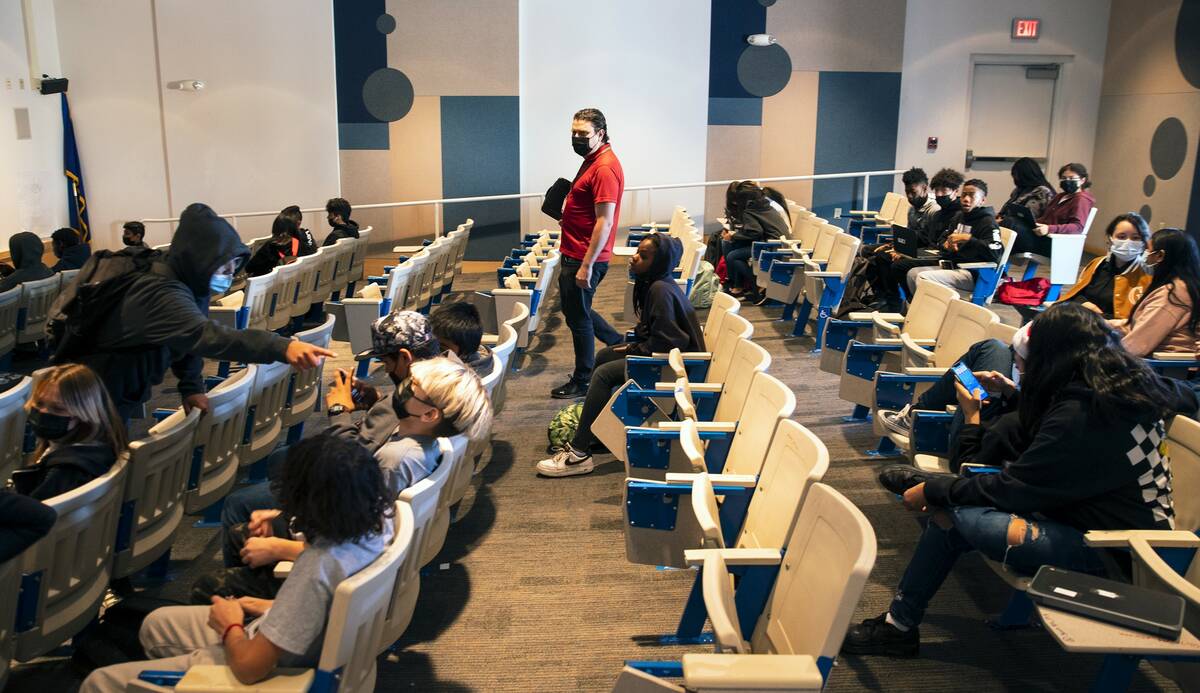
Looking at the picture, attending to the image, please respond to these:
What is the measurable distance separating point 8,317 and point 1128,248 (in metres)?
6.63

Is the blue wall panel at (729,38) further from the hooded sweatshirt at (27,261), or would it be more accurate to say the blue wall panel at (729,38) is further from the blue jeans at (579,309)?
the hooded sweatshirt at (27,261)

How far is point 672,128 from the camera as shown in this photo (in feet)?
39.7

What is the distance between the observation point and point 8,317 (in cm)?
632

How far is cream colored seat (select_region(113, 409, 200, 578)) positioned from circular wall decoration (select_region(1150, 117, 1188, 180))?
1088cm

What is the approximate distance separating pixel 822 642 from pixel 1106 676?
85 centimetres

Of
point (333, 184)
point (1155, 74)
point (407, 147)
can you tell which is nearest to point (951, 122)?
point (1155, 74)

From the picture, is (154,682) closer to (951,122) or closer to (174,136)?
(174,136)

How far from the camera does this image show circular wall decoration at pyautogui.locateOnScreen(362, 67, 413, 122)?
1175cm

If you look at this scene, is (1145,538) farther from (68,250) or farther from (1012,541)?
(68,250)

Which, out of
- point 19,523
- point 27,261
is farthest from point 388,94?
point 19,523

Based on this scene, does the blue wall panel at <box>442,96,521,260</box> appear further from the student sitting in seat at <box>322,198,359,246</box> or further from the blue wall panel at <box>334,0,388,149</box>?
the student sitting in seat at <box>322,198,359,246</box>

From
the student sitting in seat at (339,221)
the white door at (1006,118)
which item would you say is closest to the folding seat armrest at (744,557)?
the student sitting in seat at (339,221)

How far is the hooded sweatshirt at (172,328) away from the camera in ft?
11.1

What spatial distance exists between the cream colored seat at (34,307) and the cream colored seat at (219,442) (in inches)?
135
